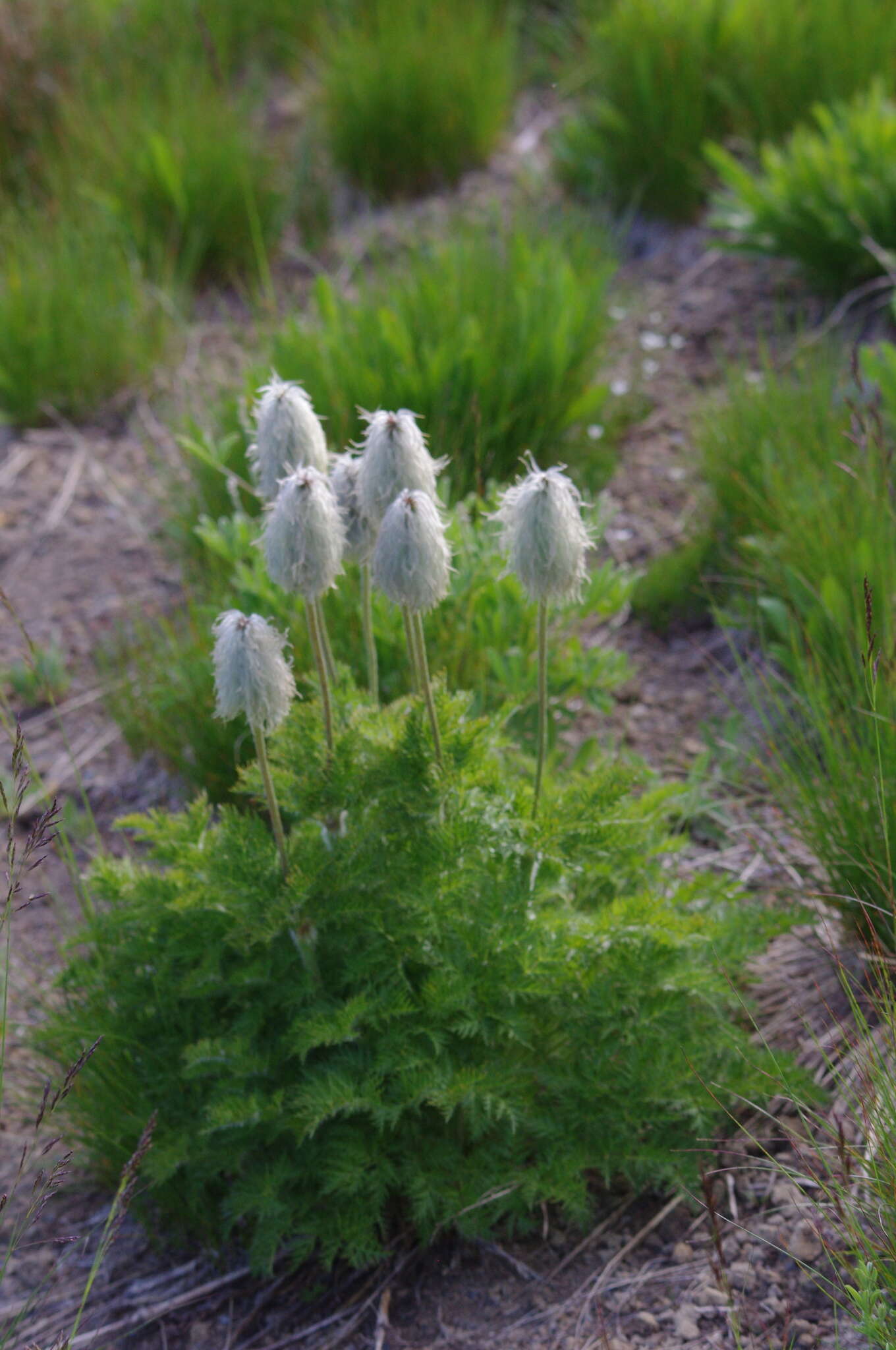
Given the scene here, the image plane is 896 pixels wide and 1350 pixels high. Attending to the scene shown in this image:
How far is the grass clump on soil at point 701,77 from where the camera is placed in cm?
467

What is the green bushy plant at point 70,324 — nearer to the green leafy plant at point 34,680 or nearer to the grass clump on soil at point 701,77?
the green leafy plant at point 34,680

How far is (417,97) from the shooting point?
17.6 feet

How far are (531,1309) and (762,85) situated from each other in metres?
4.39

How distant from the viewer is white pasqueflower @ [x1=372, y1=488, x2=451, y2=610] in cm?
175

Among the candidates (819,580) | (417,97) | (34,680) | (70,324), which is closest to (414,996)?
(819,580)

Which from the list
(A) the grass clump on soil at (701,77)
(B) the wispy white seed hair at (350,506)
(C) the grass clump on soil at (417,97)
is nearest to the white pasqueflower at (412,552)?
(B) the wispy white seed hair at (350,506)

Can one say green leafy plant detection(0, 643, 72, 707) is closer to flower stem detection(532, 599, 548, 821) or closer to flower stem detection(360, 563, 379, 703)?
flower stem detection(360, 563, 379, 703)

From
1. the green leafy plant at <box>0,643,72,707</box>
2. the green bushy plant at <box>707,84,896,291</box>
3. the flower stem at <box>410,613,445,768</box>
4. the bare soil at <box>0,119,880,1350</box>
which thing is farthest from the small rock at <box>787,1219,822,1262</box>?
the green bushy plant at <box>707,84,896,291</box>

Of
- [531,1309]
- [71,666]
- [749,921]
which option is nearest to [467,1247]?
[531,1309]

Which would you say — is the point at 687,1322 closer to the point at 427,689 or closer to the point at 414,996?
the point at 414,996

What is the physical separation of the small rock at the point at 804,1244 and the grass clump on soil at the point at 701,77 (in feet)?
12.6

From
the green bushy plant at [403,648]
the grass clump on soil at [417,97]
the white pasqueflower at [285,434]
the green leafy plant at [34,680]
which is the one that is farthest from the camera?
the grass clump on soil at [417,97]

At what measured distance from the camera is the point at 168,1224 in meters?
2.29

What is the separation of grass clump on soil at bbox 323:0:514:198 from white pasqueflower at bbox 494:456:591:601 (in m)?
4.06
